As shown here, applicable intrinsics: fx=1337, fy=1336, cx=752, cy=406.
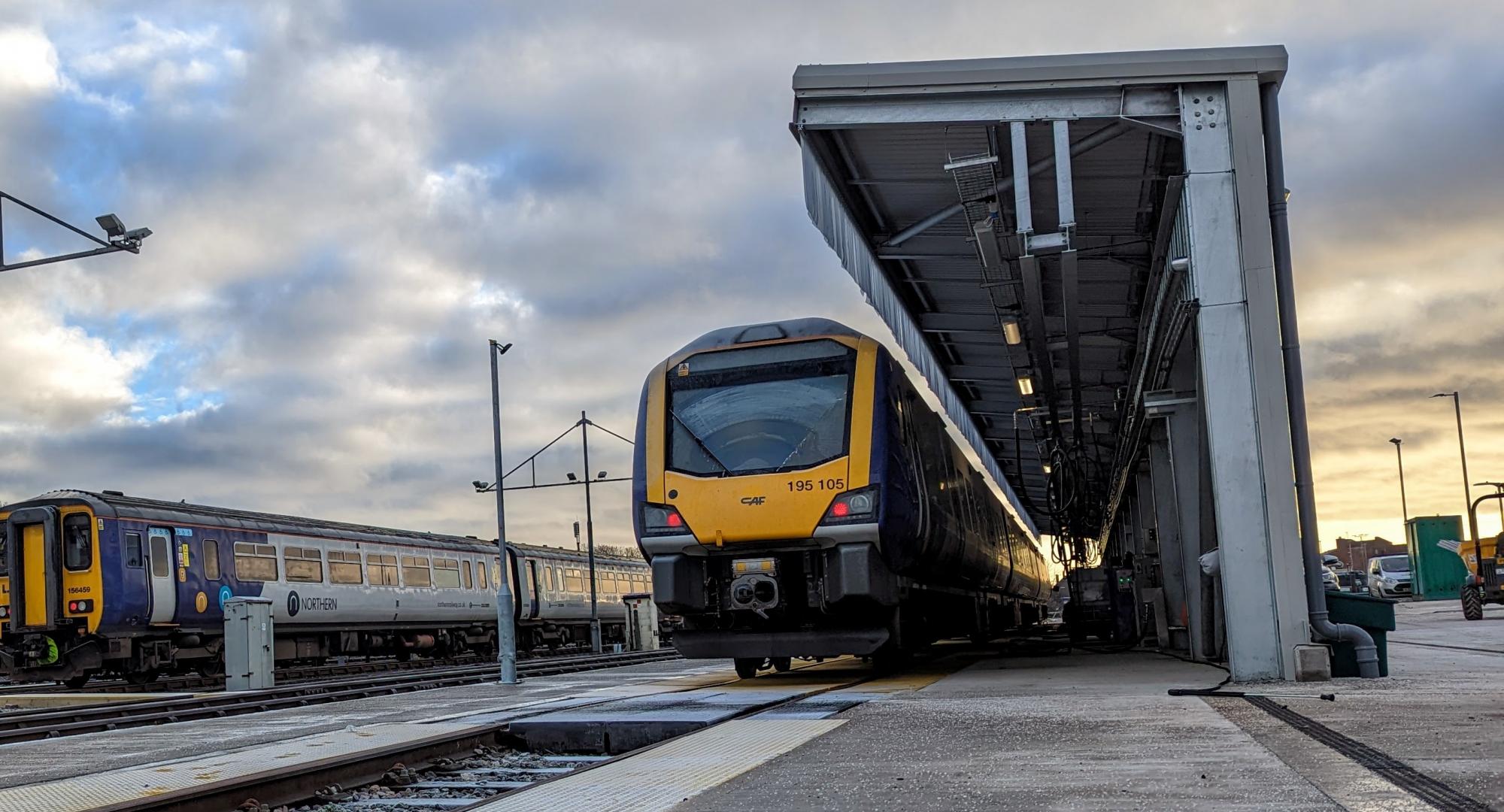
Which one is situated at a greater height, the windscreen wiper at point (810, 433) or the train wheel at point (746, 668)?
the windscreen wiper at point (810, 433)

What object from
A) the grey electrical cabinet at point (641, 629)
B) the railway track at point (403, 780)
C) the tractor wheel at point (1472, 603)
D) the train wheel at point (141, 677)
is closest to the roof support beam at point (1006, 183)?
the railway track at point (403, 780)

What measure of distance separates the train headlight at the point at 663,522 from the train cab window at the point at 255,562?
11.1m

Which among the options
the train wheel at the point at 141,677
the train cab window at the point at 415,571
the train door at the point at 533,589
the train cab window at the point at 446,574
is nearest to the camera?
the train wheel at the point at 141,677

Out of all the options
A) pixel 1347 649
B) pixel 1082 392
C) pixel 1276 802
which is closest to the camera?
pixel 1276 802

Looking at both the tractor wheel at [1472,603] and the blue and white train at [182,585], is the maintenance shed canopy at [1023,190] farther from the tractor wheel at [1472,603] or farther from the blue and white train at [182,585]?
the tractor wheel at [1472,603]

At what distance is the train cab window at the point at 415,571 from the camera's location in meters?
25.0

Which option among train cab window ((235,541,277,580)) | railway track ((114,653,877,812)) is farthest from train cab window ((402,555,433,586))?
railway track ((114,653,877,812))

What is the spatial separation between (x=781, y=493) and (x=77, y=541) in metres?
11.9

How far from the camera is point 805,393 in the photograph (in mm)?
11648

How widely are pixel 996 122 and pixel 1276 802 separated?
7318mm

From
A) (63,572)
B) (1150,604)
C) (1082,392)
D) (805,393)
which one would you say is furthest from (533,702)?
(1082,392)

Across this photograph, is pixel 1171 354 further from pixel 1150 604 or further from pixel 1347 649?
pixel 1150 604

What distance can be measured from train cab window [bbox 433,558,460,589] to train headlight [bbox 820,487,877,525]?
16757mm

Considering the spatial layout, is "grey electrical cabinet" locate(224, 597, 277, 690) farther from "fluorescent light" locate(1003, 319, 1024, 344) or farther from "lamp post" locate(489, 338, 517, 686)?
"fluorescent light" locate(1003, 319, 1024, 344)
